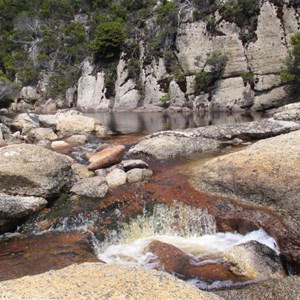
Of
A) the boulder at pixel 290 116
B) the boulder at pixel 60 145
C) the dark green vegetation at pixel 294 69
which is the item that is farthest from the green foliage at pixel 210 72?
the boulder at pixel 60 145

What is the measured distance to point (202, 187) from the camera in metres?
10.9

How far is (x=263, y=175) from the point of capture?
991 centimetres

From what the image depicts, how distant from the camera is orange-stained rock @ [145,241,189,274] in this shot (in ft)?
24.2

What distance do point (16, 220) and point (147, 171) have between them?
4842 millimetres

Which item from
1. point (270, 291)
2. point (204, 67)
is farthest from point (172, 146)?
point (204, 67)

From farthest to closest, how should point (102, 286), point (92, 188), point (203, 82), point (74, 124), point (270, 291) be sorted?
point (203, 82) → point (74, 124) → point (92, 188) → point (270, 291) → point (102, 286)

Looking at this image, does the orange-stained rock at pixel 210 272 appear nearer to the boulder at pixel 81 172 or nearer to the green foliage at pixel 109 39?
the boulder at pixel 81 172

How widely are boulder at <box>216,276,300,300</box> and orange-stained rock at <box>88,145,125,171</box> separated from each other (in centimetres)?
823

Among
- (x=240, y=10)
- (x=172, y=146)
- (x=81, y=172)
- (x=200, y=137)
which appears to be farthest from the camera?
(x=240, y=10)

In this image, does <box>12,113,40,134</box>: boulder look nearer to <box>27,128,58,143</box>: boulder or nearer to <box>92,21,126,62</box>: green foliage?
<box>27,128,58,143</box>: boulder

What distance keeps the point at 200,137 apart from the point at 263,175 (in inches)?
284

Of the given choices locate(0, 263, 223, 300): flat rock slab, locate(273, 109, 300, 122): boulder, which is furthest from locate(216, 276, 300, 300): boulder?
locate(273, 109, 300, 122): boulder

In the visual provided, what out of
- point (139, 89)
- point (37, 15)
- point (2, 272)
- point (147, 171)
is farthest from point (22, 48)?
point (2, 272)

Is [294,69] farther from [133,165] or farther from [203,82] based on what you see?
[133,165]
